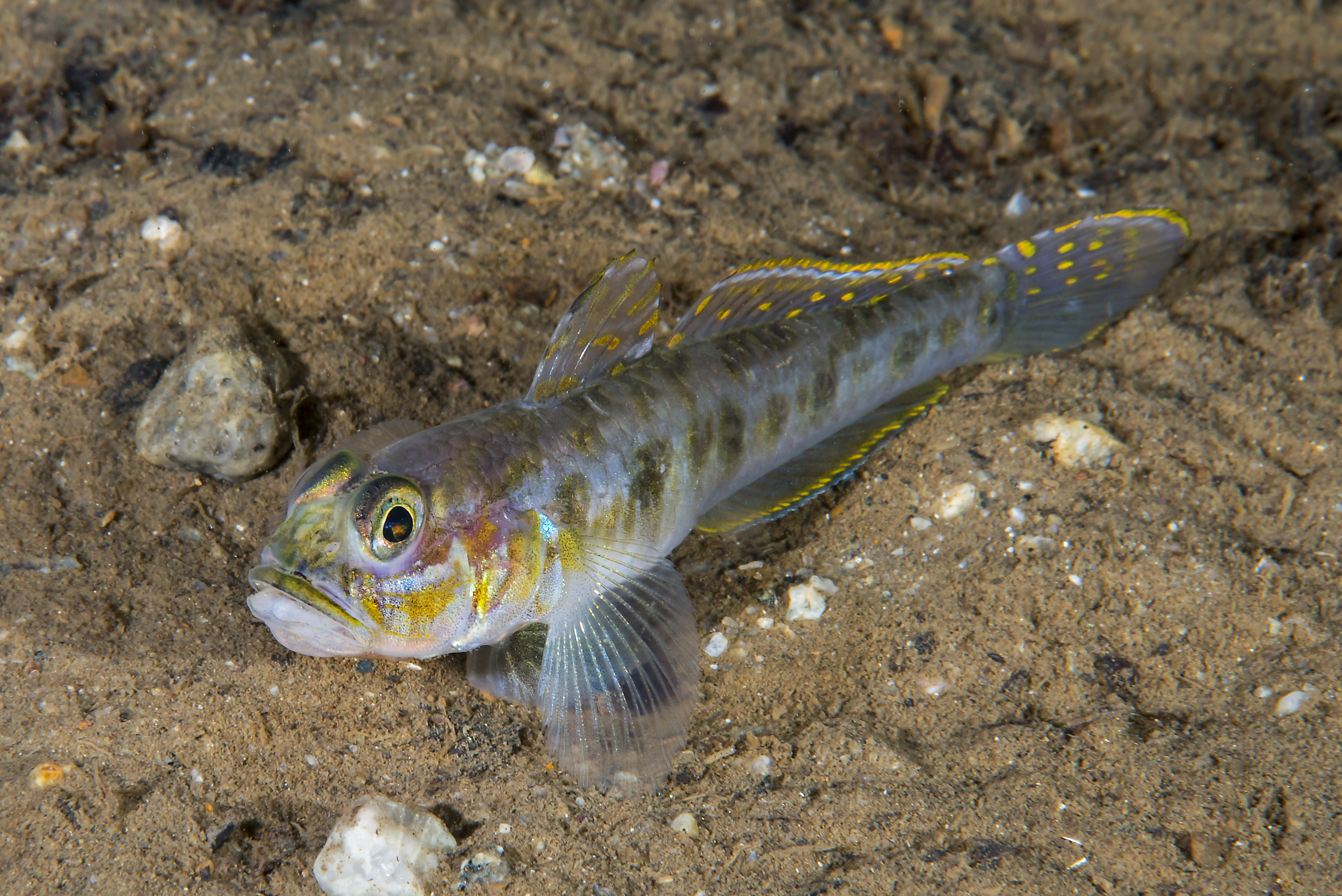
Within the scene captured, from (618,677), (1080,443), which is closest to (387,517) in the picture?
(618,677)

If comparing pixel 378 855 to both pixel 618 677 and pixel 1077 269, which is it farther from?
pixel 1077 269

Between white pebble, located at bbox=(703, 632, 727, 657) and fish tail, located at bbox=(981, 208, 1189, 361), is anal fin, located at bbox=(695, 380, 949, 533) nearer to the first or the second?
white pebble, located at bbox=(703, 632, 727, 657)

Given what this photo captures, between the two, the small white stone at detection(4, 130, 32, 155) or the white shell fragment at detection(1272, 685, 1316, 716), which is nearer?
the white shell fragment at detection(1272, 685, 1316, 716)

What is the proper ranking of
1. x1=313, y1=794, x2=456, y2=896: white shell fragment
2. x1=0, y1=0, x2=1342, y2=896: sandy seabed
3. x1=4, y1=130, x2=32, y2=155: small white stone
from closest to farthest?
x1=313, y1=794, x2=456, y2=896: white shell fragment → x1=0, y1=0, x2=1342, y2=896: sandy seabed → x1=4, y1=130, x2=32, y2=155: small white stone

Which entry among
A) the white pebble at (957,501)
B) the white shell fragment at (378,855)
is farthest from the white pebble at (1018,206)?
the white shell fragment at (378,855)

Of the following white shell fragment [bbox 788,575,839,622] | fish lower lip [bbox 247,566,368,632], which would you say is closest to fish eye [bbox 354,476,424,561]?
fish lower lip [bbox 247,566,368,632]

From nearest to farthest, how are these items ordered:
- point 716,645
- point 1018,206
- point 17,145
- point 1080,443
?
1. point 716,645
2. point 1080,443
3. point 17,145
4. point 1018,206

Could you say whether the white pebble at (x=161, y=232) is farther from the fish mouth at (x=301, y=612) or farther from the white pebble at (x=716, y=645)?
the white pebble at (x=716, y=645)
